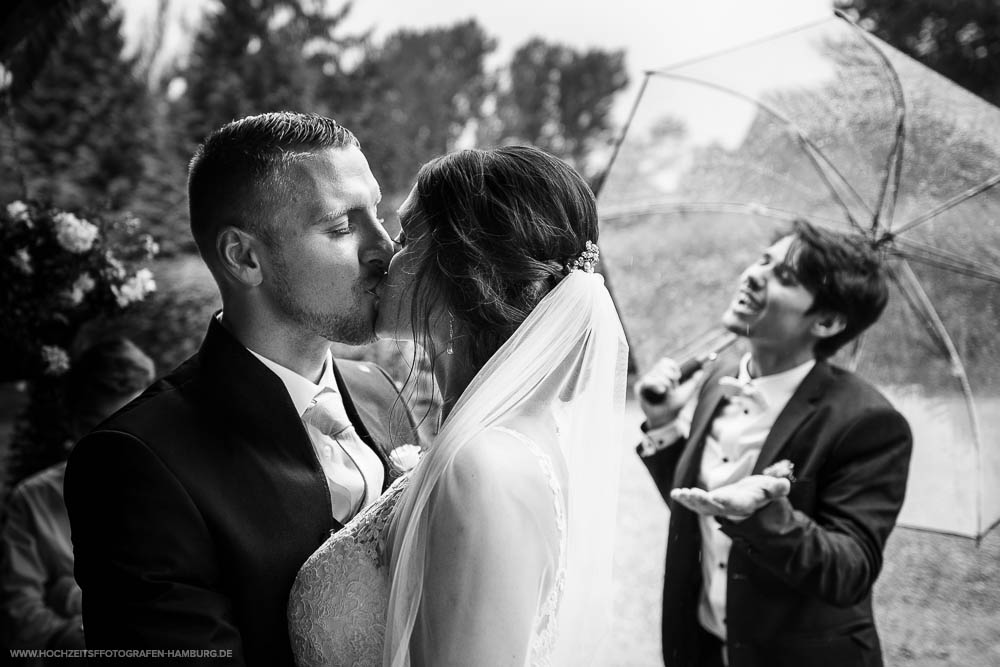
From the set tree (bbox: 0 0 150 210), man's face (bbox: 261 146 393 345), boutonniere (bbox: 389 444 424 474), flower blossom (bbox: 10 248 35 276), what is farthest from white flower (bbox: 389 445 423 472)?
tree (bbox: 0 0 150 210)

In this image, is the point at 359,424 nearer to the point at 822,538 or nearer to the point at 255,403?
the point at 255,403

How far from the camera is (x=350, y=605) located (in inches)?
73.7

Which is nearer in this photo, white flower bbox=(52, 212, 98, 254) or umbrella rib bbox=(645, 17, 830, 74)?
white flower bbox=(52, 212, 98, 254)

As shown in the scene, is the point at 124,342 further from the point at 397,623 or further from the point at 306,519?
the point at 397,623

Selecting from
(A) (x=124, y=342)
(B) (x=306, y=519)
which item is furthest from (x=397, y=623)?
(A) (x=124, y=342)

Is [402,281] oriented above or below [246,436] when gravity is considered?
above

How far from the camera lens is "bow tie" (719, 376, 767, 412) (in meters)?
3.24

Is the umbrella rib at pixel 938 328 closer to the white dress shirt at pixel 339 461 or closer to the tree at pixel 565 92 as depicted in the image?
the white dress shirt at pixel 339 461

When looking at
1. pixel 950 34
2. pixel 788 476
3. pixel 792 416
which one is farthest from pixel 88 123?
pixel 788 476

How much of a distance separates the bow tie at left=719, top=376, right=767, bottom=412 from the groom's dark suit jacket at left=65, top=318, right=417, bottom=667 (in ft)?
6.19

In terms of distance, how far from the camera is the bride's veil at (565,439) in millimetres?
1763

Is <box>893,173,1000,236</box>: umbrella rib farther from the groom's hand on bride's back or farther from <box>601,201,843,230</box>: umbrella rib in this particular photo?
the groom's hand on bride's back

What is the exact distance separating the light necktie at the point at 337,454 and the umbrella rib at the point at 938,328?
97.4 inches

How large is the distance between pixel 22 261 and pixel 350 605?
216 centimetres
